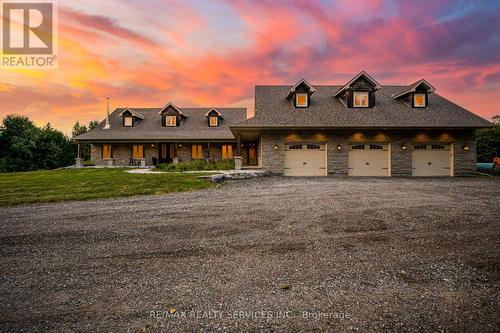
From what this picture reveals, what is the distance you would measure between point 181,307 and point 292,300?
46.5 inches

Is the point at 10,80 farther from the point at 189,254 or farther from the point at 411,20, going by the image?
the point at 411,20

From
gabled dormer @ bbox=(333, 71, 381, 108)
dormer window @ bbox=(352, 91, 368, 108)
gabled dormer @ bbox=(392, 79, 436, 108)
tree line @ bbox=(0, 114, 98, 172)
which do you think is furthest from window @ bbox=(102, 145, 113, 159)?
gabled dormer @ bbox=(392, 79, 436, 108)

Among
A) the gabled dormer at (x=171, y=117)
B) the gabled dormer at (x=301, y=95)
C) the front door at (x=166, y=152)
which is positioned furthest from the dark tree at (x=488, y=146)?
the front door at (x=166, y=152)

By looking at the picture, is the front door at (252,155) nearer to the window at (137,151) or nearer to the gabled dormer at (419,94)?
the window at (137,151)

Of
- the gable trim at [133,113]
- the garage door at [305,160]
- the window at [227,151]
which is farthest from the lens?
the gable trim at [133,113]

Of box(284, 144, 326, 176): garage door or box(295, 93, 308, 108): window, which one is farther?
box(295, 93, 308, 108): window

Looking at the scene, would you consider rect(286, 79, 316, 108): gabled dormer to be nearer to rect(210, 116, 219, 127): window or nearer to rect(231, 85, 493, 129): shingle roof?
rect(231, 85, 493, 129): shingle roof

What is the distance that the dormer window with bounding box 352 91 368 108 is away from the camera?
17734 mm

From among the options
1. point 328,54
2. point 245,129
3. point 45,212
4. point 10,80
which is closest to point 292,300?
point 45,212

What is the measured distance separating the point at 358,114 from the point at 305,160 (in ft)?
18.5

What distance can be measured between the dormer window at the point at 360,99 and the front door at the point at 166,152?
1933 cm

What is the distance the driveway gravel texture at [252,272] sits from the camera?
2.05m

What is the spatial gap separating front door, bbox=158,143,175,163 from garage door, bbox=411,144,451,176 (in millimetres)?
23167

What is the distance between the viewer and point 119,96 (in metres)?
30.0
